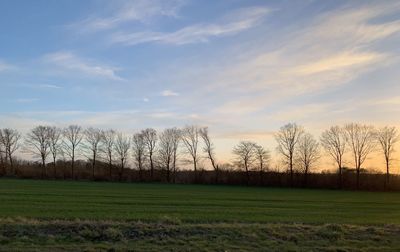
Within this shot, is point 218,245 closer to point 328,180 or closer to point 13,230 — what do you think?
point 13,230

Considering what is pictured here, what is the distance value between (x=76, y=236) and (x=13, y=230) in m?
2.94

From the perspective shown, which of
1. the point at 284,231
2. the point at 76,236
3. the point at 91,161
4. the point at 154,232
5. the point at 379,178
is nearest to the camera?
the point at 76,236

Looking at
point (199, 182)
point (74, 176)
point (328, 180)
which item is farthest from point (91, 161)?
point (328, 180)

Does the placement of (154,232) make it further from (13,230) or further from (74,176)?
(74,176)

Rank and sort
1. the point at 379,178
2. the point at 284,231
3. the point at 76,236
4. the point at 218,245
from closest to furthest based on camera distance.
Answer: the point at 218,245 → the point at 76,236 → the point at 284,231 → the point at 379,178

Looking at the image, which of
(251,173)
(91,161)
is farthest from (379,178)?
(91,161)

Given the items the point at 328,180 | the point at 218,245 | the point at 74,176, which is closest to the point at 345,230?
the point at 218,245

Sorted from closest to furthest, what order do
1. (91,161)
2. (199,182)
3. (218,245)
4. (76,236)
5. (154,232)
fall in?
1. (218,245)
2. (76,236)
3. (154,232)
4. (199,182)
5. (91,161)

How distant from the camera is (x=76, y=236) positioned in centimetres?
1838

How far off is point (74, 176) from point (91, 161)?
8446 millimetres

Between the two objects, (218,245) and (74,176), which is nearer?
(218,245)

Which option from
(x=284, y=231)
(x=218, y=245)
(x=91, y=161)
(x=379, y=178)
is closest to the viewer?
(x=218, y=245)

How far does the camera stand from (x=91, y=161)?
130625 millimetres

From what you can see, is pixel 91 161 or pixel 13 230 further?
pixel 91 161
